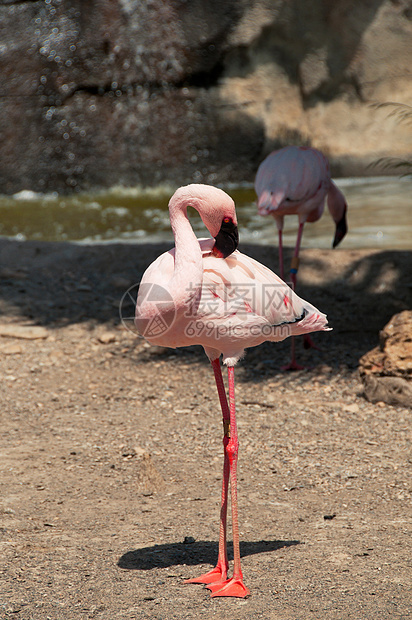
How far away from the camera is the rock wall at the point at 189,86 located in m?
12.3

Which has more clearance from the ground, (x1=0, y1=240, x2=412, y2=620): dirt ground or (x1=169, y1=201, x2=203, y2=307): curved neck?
(x1=169, y1=201, x2=203, y2=307): curved neck

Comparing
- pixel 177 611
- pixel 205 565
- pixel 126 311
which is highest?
pixel 177 611

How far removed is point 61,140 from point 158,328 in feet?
34.4

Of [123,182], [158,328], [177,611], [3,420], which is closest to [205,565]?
[177,611]

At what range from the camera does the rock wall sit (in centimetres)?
1231

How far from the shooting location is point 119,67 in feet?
41.5

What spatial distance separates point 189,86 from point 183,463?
10.2m

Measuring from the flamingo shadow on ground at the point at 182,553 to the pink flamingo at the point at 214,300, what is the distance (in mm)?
158

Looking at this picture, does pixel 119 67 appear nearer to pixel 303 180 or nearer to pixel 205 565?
pixel 303 180

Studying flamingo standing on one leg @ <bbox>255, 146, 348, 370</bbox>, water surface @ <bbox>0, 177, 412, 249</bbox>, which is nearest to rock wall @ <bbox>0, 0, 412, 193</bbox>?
water surface @ <bbox>0, 177, 412, 249</bbox>

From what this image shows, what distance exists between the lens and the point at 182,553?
9.82 ft

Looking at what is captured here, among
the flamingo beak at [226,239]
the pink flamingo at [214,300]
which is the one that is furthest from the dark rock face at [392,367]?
the flamingo beak at [226,239]
